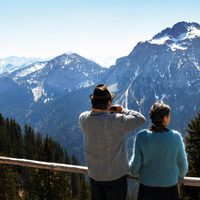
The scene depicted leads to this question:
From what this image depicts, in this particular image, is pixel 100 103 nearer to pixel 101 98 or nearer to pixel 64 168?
pixel 101 98

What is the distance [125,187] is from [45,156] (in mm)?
39147

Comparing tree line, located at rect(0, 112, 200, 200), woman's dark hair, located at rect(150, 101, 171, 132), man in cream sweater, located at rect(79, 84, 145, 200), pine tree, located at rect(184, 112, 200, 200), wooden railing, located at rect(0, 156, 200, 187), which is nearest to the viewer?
woman's dark hair, located at rect(150, 101, 171, 132)

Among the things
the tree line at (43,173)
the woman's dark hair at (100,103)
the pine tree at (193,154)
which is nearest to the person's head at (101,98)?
the woman's dark hair at (100,103)

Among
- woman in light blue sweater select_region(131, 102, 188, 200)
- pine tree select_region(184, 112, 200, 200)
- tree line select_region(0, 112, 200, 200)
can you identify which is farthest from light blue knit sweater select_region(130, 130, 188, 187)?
pine tree select_region(184, 112, 200, 200)

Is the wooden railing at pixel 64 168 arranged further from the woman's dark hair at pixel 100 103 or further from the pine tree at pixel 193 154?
the pine tree at pixel 193 154

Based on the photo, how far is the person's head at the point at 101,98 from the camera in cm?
814

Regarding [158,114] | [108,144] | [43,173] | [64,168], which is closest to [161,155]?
[158,114]

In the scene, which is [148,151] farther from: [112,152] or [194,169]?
[194,169]

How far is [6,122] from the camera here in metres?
123

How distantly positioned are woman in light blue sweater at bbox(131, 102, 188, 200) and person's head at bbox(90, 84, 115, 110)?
29.9 inches

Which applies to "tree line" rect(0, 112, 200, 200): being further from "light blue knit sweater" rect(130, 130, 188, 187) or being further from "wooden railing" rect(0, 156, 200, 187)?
"light blue knit sweater" rect(130, 130, 188, 187)

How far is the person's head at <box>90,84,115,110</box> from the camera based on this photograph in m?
8.14

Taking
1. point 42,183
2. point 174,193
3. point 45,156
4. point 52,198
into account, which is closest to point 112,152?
point 174,193

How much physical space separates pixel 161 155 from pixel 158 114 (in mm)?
735
